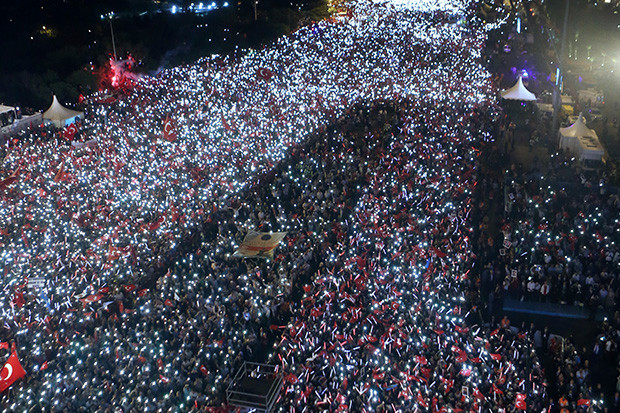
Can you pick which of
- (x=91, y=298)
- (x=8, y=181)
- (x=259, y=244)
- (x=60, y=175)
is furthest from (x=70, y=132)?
(x=259, y=244)

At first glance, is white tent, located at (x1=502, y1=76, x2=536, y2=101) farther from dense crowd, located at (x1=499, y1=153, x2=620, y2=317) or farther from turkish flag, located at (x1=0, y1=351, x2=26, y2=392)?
turkish flag, located at (x1=0, y1=351, x2=26, y2=392)

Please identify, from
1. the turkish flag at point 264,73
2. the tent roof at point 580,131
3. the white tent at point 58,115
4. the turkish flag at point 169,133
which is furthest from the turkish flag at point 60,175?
the tent roof at point 580,131

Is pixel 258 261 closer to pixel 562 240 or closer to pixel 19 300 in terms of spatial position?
pixel 19 300

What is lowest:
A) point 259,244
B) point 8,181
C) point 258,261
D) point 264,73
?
point 258,261

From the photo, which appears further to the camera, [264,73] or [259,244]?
[264,73]

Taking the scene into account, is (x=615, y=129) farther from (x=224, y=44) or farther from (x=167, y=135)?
(x=224, y=44)

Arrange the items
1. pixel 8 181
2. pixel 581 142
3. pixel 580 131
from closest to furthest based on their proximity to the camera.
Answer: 1. pixel 8 181
2. pixel 581 142
3. pixel 580 131

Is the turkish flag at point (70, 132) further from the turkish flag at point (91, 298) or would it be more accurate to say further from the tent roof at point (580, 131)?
the tent roof at point (580, 131)
